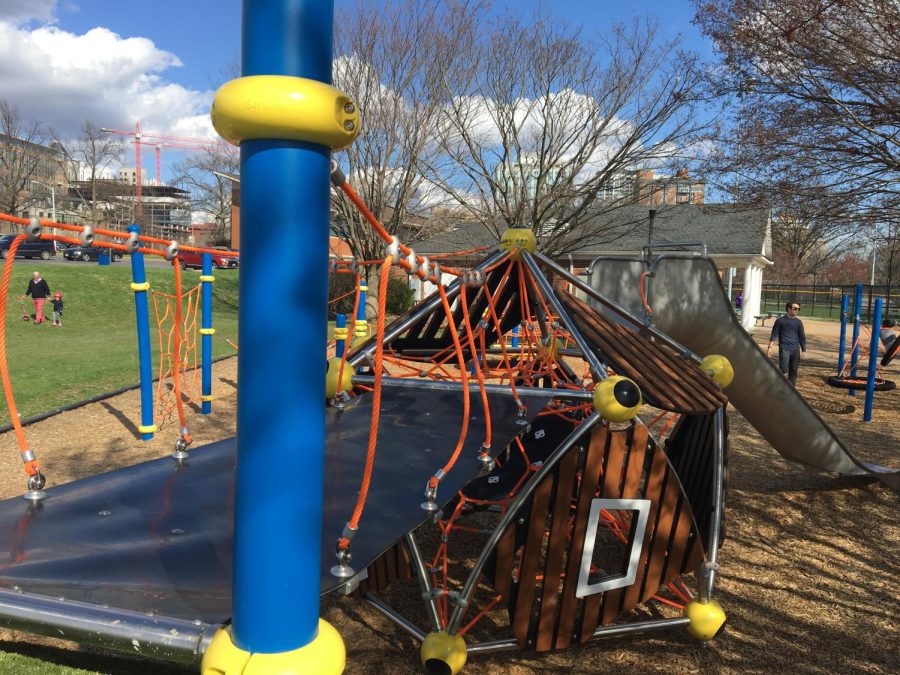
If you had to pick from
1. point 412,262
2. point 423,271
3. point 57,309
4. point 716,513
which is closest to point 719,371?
point 716,513

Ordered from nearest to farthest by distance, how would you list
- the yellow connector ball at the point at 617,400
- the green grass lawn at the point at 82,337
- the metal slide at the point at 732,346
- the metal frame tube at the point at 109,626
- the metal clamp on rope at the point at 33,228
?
the metal frame tube at the point at 109,626, the metal clamp on rope at the point at 33,228, the yellow connector ball at the point at 617,400, the metal slide at the point at 732,346, the green grass lawn at the point at 82,337

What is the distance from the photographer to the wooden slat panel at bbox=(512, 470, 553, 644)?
3.07 meters

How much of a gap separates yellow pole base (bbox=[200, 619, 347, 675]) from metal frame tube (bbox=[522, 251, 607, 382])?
2.36m

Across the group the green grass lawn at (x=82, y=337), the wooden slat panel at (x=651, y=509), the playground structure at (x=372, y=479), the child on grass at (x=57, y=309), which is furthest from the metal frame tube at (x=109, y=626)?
the child on grass at (x=57, y=309)

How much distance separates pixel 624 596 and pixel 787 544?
2541mm

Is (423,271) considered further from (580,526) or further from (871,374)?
(871,374)

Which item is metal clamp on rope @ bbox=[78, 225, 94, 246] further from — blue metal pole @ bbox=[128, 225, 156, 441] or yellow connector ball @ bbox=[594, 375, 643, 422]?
blue metal pole @ bbox=[128, 225, 156, 441]

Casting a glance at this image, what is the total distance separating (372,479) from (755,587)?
2900 mm

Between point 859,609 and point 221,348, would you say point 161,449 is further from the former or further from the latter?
point 221,348

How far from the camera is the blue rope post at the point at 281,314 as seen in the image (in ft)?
3.77

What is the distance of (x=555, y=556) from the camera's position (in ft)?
10.2

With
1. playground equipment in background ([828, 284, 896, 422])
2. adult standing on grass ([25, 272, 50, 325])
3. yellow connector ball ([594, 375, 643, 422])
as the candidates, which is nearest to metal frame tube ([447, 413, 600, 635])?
yellow connector ball ([594, 375, 643, 422])

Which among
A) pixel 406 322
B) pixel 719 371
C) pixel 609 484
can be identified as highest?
pixel 406 322

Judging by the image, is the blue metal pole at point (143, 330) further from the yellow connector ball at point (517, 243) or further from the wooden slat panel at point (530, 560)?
the wooden slat panel at point (530, 560)
